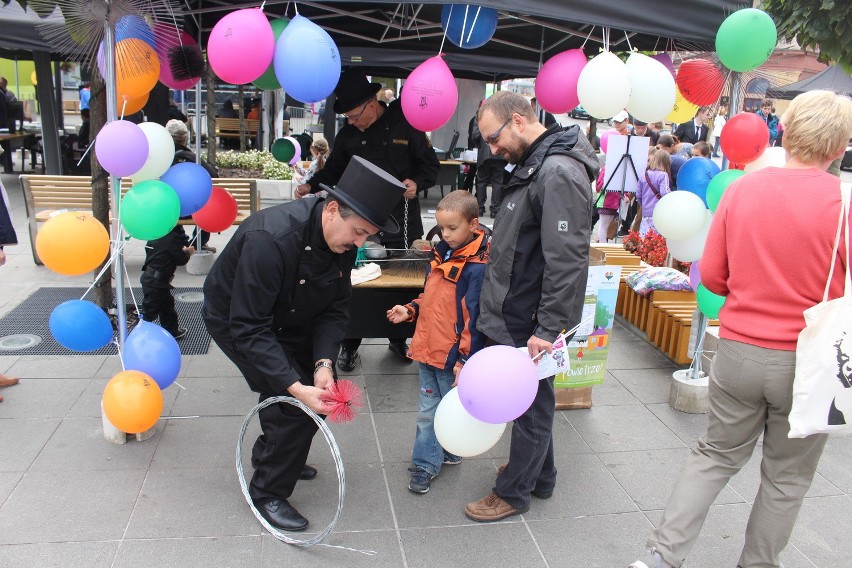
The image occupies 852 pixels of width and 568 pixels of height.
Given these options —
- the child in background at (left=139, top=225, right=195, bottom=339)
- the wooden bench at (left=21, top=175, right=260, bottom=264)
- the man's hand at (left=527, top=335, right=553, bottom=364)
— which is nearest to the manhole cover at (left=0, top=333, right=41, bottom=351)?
the child in background at (left=139, top=225, right=195, bottom=339)

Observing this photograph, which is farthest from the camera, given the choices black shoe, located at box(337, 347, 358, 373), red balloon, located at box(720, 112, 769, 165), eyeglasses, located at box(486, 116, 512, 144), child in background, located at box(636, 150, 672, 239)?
child in background, located at box(636, 150, 672, 239)

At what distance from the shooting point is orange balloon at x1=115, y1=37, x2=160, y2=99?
358cm

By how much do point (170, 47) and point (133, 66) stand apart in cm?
41

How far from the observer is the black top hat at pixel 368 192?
2643 mm

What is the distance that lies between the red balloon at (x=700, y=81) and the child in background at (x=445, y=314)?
1967 mm

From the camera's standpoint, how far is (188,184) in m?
3.73

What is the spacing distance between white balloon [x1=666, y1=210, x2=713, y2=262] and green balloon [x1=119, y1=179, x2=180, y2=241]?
3.02 metres

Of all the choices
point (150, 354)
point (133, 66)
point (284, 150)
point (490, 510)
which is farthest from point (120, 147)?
point (284, 150)

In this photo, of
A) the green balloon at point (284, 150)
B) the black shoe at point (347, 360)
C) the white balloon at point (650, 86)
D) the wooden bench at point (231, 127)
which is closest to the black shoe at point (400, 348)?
the black shoe at point (347, 360)

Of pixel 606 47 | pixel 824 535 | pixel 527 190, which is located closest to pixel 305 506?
pixel 527 190

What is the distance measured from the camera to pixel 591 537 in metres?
3.25

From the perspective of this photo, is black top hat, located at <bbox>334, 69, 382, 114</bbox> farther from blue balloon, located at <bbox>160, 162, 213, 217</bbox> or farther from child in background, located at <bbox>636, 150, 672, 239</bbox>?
child in background, located at <bbox>636, 150, 672, 239</bbox>

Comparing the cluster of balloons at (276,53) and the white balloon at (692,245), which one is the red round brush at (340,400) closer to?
the cluster of balloons at (276,53)

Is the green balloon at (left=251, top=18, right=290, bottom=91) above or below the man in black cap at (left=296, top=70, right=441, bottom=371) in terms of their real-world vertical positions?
above
